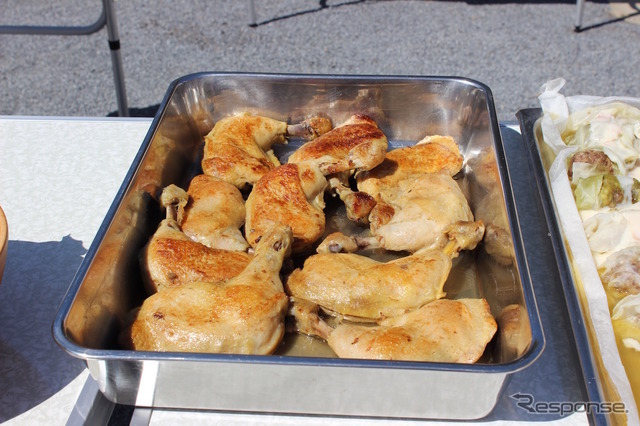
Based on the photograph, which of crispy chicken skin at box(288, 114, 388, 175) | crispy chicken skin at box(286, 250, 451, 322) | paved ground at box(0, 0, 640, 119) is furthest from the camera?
paved ground at box(0, 0, 640, 119)

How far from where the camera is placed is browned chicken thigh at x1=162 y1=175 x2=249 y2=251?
7.21ft

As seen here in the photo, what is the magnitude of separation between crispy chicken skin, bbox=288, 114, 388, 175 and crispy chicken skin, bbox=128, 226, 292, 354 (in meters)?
0.75

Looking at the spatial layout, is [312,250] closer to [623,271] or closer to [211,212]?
[211,212]

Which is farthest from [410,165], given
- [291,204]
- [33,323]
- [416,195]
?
[33,323]

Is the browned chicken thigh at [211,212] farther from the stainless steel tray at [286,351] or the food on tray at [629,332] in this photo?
the food on tray at [629,332]

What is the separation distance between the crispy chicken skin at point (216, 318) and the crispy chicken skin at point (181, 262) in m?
0.12

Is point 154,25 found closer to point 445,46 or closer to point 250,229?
point 445,46

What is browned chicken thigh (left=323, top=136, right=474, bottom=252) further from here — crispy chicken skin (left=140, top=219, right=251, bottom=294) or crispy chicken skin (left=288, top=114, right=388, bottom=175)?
crispy chicken skin (left=140, top=219, right=251, bottom=294)

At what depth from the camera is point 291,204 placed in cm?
228

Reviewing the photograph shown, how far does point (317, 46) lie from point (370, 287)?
5369 mm

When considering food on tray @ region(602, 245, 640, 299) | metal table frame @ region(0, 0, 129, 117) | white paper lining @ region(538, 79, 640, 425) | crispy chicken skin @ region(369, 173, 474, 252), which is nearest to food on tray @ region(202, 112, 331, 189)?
crispy chicken skin @ region(369, 173, 474, 252)

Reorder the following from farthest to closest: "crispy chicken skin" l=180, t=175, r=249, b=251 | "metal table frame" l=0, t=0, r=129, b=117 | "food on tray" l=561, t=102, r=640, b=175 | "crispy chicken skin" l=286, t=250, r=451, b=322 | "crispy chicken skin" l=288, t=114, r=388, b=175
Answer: "metal table frame" l=0, t=0, r=129, b=117 < "food on tray" l=561, t=102, r=640, b=175 < "crispy chicken skin" l=288, t=114, r=388, b=175 < "crispy chicken skin" l=180, t=175, r=249, b=251 < "crispy chicken skin" l=286, t=250, r=451, b=322

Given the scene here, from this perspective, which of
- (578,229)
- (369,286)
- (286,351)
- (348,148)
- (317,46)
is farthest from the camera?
(317,46)

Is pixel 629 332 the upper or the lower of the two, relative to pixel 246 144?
lower
